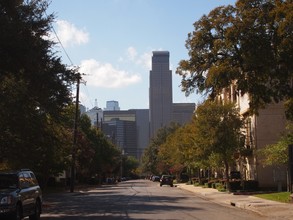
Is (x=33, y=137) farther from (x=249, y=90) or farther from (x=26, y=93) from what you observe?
(x=249, y=90)

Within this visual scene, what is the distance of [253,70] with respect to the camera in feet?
75.8

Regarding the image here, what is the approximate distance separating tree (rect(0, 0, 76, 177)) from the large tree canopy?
6427mm

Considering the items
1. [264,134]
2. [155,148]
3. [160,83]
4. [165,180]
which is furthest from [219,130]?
[160,83]

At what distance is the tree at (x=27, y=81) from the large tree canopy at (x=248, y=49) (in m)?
6.43

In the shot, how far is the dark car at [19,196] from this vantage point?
1587 centimetres

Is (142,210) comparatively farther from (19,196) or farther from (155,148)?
(155,148)

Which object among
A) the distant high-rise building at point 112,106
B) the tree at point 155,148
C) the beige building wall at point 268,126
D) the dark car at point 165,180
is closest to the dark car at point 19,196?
the beige building wall at point 268,126

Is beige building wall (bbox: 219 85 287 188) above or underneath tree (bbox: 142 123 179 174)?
underneath

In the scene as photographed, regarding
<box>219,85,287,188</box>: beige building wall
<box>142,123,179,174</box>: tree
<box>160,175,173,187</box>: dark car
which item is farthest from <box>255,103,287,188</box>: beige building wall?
<box>142,123,179,174</box>: tree

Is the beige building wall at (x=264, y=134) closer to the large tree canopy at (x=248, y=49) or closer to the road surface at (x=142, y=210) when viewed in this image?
the road surface at (x=142, y=210)

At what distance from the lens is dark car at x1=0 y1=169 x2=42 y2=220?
15867mm

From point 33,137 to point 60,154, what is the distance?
55.8ft

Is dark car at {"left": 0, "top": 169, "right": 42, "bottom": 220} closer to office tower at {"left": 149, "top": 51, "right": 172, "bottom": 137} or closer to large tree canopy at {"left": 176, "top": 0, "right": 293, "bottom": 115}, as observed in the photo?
large tree canopy at {"left": 176, "top": 0, "right": 293, "bottom": 115}

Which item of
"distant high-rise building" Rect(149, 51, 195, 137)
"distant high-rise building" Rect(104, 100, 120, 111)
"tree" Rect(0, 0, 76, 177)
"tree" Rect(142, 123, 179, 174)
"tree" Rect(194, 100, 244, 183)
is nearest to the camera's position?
A: "tree" Rect(0, 0, 76, 177)
